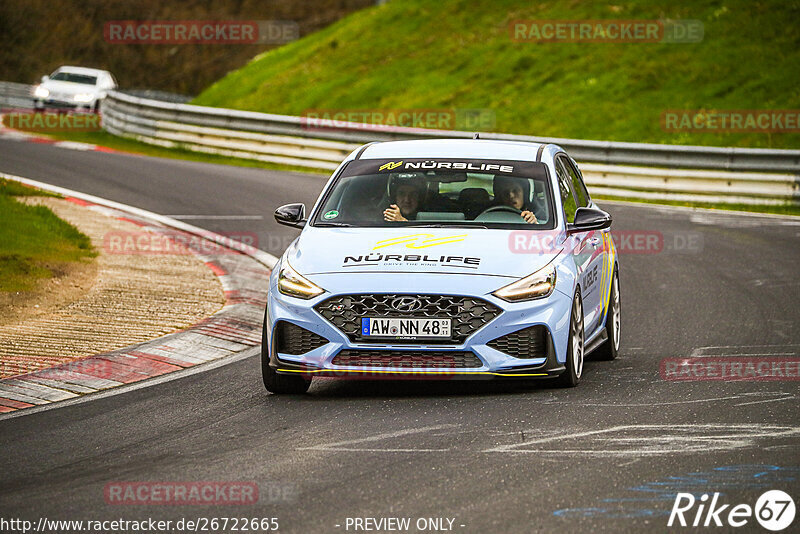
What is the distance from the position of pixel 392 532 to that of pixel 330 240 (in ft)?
12.3

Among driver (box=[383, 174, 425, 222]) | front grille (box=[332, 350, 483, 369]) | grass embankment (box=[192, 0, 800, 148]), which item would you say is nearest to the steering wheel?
driver (box=[383, 174, 425, 222])

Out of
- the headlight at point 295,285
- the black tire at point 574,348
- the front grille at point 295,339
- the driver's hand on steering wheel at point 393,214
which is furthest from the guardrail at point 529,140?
the front grille at point 295,339

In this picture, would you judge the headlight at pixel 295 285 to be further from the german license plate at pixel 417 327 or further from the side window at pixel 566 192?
the side window at pixel 566 192

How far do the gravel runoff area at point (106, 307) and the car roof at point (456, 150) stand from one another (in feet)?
7.95

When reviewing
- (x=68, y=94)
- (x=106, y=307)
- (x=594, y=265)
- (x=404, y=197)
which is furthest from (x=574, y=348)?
(x=68, y=94)

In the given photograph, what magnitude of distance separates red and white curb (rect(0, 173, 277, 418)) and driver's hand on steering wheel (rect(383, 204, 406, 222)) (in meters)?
1.86

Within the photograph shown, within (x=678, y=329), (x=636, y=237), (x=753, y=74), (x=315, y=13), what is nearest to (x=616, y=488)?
(x=678, y=329)

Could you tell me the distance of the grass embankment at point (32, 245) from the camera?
12898 mm

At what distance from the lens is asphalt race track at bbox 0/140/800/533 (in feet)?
19.8

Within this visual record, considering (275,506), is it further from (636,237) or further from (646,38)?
(646,38)

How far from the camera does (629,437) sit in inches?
290

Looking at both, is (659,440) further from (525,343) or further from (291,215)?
(291,215)

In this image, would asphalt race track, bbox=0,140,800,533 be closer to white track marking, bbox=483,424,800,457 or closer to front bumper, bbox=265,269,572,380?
white track marking, bbox=483,424,800,457

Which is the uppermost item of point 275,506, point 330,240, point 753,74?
point 753,74
